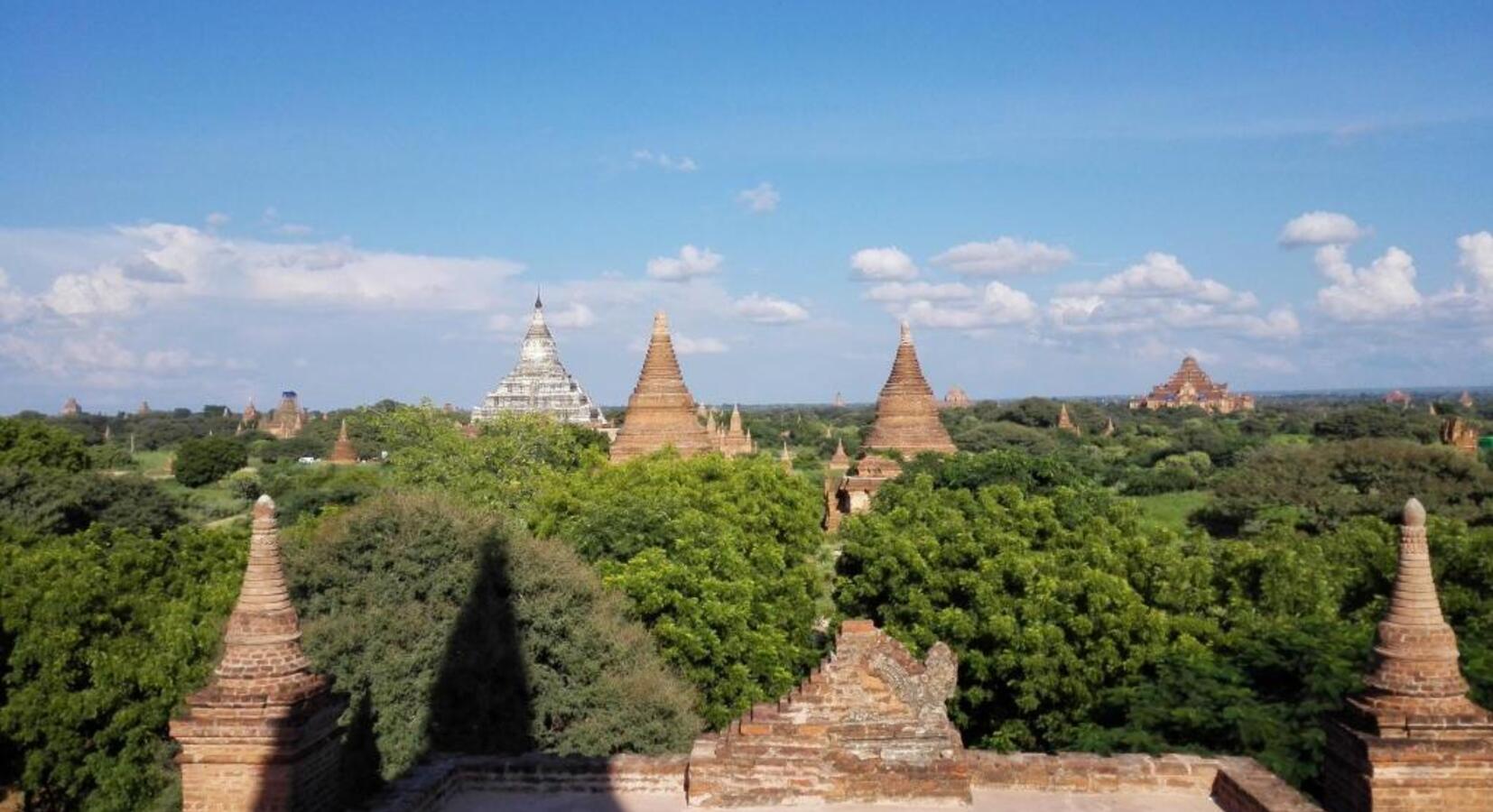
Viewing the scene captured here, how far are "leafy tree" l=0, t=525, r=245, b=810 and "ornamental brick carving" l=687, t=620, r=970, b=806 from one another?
1022 centimetres

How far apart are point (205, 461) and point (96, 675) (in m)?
62.9

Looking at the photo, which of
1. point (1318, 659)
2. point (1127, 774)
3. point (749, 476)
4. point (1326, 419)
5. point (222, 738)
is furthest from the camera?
point (1326, 419)

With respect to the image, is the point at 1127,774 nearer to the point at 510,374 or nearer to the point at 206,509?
the point at 206,509

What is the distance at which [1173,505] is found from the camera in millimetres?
58344

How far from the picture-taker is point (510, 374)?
Result: 88.4 m

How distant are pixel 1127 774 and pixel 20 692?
1563 cm

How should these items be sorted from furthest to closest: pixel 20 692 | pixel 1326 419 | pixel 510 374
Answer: pixel 1326 419 < pixel 510 374 < pixel 20 692

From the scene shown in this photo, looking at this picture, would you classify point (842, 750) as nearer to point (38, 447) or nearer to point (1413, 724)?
point (1413, 724)

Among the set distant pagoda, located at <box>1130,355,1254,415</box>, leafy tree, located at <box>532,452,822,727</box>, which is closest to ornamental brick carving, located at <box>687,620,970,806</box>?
leafy tree, located at <box>532,452,822,727</box>

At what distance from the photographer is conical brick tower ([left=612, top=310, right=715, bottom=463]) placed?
133 feet

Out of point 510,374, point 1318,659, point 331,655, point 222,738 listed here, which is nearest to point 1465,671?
point 1318,659

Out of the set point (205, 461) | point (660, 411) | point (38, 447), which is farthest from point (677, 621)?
point (205, 461)

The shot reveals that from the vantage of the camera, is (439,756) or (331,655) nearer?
(439,756)

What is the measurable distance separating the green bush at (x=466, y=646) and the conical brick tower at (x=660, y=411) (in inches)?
901
